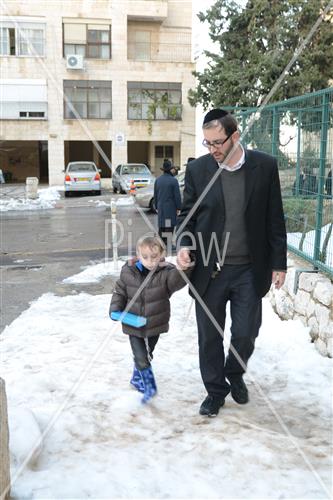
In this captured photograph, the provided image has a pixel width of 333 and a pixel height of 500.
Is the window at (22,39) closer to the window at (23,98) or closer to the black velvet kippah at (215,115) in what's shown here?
→ the window at (23,98)

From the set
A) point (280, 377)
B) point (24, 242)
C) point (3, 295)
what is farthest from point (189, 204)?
point (24, 242)

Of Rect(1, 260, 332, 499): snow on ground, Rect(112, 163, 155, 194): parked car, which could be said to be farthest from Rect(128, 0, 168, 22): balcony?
Rect(1, 260, 332, 499): snow on ground

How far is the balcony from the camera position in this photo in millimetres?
34250

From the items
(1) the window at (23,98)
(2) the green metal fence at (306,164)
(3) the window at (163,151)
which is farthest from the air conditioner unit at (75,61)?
(2) the green metal fence at (306,164)

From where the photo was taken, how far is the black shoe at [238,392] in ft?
12.9

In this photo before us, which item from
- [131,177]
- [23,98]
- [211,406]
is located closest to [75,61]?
[23,98]

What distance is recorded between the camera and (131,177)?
80.5 ft

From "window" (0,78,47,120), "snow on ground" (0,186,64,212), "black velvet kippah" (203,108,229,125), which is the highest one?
"window" (0,78,47,120)

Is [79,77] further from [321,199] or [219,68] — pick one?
[321,199]

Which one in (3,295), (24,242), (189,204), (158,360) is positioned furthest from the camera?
(24,242)

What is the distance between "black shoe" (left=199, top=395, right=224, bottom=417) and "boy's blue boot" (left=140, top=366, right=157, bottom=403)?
43 centimetres

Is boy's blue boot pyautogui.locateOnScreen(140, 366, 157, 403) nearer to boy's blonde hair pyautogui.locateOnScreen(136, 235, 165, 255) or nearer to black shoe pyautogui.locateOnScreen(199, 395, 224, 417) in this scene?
black shoe pyautogui.locateOnScreen(199, 395, 224, 417)

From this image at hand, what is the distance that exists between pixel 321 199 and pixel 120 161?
3051cm

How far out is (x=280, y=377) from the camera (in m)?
4.43
